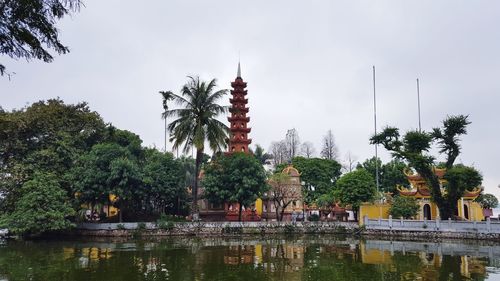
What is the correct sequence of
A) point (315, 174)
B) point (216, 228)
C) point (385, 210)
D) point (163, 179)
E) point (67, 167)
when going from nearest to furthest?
point (67, 167) < point (216, 228) < point (163, 179) < point (385, 210) < point (315, 174)

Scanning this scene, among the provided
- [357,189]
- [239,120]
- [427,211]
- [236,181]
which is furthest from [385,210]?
[239,120]

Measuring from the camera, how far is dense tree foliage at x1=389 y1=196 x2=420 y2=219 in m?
37.8

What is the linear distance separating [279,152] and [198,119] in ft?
111

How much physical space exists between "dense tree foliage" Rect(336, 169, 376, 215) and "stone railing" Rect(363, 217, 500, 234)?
2.76 metres

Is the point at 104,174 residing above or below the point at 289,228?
above

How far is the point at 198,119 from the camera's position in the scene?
3669 centimetres

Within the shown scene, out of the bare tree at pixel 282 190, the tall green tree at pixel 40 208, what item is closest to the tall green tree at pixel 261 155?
the bare tree at pixel 282 190

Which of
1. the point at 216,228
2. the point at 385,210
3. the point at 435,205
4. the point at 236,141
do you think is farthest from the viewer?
the point at 236,141

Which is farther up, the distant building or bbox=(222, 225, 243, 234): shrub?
the distant building

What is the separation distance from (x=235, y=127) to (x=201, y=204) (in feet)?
29.9

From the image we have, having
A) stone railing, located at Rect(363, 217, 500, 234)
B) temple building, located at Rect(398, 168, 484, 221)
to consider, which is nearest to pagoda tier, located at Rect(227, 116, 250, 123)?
stone railing, located at Rect(363, 217, 500, 234)

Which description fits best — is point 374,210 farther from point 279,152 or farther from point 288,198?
point 279,152

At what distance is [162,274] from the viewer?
16531 millimetres

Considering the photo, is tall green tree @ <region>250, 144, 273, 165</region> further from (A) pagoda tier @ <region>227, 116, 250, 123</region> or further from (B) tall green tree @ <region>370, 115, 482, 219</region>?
(B) tall green tree @ <region>370, 115, 482, 219</region>
